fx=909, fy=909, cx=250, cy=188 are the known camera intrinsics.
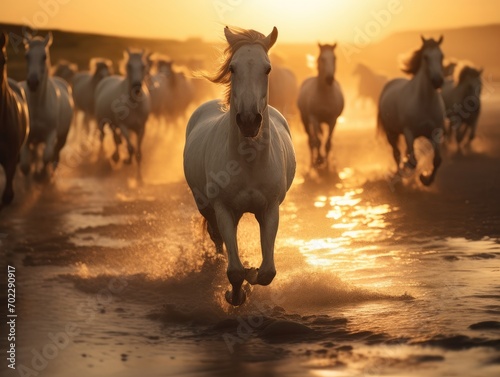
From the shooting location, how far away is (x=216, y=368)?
5508 millimetres

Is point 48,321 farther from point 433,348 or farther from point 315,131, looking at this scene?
point 315,131

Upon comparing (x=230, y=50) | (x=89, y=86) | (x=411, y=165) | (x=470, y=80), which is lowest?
(x=230, y=50)

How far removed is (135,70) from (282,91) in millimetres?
6755

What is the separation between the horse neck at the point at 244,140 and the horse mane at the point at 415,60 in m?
8.33

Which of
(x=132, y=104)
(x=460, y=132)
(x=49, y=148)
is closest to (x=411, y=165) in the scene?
(x=49, y=148)

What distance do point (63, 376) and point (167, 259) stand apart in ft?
13.0

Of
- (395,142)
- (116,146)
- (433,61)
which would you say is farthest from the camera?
(116,146)

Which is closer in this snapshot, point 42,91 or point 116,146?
point 42,91

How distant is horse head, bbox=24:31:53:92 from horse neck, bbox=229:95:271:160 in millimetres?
8130

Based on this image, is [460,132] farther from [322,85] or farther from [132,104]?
[132,104]

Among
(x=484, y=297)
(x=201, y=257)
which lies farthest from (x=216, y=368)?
(x=201, y=257)

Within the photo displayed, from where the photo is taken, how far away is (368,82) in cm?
3284

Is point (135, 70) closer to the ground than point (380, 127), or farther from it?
farther from it

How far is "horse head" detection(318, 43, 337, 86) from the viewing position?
1688 centimetres
